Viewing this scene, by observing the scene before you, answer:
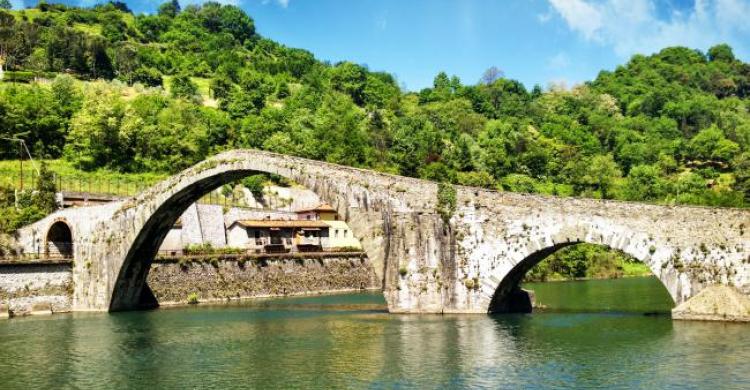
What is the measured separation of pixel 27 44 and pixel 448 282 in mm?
114594

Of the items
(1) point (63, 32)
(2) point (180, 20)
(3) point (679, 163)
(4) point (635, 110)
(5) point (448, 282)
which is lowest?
(5) point (448, 282)

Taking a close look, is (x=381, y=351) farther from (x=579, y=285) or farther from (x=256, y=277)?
(x=579, y=285)

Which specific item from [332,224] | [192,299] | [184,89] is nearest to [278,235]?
[332,224]

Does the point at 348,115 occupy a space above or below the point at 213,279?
above

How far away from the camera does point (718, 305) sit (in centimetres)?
3056

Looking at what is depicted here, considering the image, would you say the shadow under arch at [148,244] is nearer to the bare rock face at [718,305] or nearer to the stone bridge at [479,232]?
the stone bridge at [479,232]

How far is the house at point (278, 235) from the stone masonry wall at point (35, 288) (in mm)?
19240

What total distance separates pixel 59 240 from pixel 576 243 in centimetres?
3635

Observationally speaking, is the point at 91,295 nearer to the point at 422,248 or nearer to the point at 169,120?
the point at 422,248

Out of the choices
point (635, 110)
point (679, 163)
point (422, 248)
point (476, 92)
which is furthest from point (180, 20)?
point (422, 248)

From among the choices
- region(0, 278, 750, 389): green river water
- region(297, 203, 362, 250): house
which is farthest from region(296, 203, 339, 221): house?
region(0, 278, 750, 389): green river water

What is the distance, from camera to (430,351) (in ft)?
89.7

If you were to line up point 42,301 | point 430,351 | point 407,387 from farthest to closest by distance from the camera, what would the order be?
point 42,301
point 430,351
point 407,387

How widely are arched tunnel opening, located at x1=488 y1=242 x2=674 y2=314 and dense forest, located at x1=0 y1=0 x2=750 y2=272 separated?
56.7 ft
